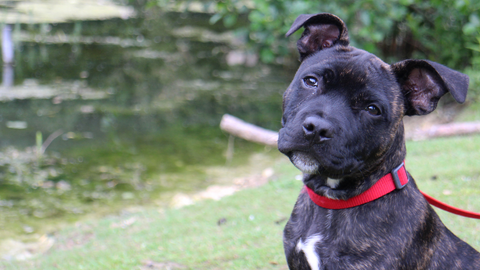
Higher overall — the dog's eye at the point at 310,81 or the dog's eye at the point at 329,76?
the dog's eye at the point at 329,76

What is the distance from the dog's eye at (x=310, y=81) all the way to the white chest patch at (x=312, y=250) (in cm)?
97

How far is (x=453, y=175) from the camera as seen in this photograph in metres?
6.23

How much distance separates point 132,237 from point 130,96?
25.7 feet

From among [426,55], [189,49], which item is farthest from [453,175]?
[189,49]

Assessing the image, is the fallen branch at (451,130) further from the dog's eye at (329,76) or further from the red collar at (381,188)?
the dog's eye at (329,76)

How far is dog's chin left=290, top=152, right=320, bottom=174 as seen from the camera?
2871 millimetres

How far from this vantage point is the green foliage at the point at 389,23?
10.4m

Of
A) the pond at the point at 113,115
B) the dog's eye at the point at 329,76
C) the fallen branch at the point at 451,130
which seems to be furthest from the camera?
the fallen branch at the point at 451,130

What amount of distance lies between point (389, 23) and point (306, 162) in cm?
895

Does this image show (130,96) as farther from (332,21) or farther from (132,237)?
(332,21)

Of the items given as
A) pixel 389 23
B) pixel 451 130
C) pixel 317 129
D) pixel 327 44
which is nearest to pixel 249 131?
pixel 451 130

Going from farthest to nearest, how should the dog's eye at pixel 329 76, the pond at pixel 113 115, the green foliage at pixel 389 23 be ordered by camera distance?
the green foliage at pixel 389 23 < the pond at pixel 113 115 < the dog's eye at pixel 329 76

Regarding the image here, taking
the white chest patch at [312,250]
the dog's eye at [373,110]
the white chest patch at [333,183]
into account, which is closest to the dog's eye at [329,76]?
the dog's eye at [373,110]

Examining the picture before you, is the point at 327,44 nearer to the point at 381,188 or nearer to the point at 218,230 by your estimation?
the point at 381,188
